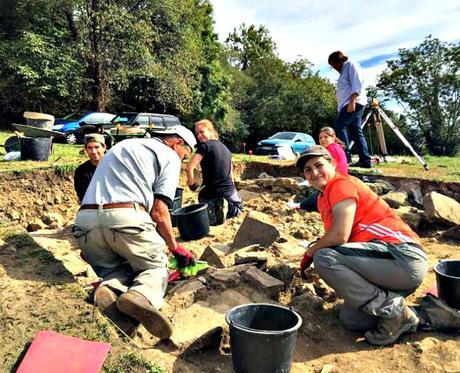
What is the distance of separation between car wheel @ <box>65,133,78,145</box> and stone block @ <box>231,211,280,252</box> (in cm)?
1050

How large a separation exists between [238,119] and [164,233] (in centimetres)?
2298

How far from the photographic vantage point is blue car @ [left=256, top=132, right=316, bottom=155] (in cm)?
1541

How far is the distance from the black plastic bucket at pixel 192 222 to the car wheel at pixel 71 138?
31.6 ft

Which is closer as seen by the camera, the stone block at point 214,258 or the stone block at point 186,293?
the stone block at point 186,293

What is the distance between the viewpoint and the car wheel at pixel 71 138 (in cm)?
1385

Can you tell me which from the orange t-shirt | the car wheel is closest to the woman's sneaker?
the orange t-shirt

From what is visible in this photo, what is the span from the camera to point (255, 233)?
4.77 meters

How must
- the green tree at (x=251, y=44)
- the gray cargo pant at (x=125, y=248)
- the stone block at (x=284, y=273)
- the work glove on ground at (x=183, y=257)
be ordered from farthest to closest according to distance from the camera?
1. the green tree at (x=251, y=44)
2. the stone block at (x=284, y=273)
3. the work glove on ground at (x=183, y=257)
4. the gray cargo pant at (x=125, y=248)

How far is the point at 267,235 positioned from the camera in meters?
4.72

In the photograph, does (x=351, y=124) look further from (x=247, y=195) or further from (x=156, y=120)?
(x=156, y=120)

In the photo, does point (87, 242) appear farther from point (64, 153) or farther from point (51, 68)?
point (51, 68)

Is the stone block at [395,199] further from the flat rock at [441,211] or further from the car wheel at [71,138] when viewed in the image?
the car wheel at [71,138]

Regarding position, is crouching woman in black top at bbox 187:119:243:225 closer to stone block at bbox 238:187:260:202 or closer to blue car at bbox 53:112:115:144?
stone block at bbox 238:187:260:202

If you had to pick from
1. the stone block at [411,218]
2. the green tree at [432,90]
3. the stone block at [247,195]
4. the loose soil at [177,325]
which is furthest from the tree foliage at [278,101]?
the loose soil at [177,325]
